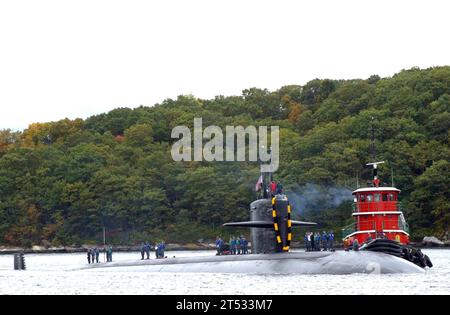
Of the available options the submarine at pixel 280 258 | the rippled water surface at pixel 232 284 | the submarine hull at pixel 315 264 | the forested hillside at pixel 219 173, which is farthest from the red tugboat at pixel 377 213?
the forested hillside at pixel 219 173

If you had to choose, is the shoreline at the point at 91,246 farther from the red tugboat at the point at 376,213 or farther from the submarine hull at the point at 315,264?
the submarine hull at the point at 315,264

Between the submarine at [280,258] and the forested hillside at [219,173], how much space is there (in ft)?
144

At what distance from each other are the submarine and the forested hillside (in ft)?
144

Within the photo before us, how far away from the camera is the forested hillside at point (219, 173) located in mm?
92000

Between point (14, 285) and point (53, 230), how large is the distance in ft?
244

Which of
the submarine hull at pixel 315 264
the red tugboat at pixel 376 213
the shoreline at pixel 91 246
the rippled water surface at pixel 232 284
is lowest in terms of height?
the shoreline at pixel 91 246

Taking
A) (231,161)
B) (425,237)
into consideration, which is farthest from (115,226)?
(425,237)

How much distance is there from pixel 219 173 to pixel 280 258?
6949 cm

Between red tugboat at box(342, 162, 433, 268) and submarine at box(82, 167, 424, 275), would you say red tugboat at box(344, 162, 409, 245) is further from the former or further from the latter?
submarine at box(82, 167, 424, 275)

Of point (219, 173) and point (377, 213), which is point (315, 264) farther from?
point (219, 173)

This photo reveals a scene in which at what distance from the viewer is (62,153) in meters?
131

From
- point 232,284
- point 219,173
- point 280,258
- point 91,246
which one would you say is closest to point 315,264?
point 280,258

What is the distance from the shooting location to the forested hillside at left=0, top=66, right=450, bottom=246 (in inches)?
3622

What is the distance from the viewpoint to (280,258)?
119 feet
